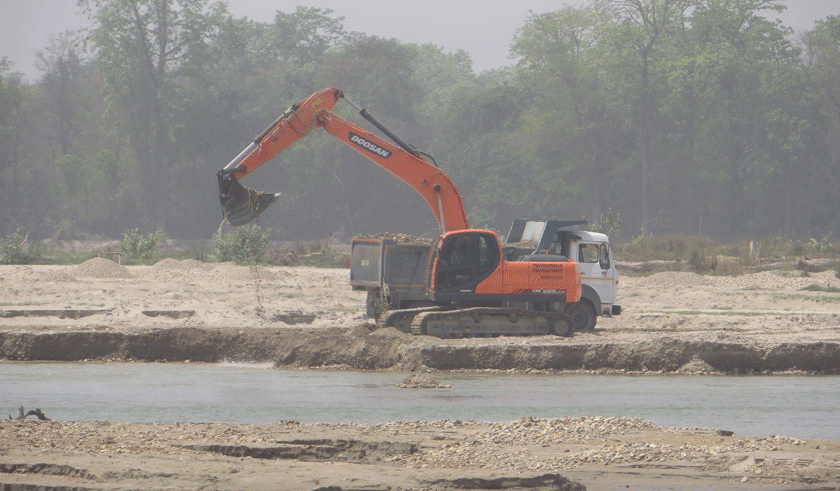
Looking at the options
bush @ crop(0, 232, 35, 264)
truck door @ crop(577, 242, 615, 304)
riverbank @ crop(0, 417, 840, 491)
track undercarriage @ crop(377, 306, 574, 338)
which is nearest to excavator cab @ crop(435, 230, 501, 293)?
track undercarriage @ crop(377, 306, 574, 338)

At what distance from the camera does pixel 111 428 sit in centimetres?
995

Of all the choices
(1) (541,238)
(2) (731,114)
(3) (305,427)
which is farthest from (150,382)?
(2) (731,114)

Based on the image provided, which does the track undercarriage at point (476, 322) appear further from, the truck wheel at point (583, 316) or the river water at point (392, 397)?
the river water at point (392, 397)

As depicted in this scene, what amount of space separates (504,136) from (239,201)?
172 feet

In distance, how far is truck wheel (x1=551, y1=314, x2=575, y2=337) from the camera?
19.0 metres

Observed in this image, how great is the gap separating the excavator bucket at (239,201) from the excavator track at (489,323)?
3564mm

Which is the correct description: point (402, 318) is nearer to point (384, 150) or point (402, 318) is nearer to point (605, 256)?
point (384, 150)

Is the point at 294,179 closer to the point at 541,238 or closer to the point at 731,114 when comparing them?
the point at 731,114

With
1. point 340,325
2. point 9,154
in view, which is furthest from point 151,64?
point 340,325

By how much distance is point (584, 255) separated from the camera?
21359mm

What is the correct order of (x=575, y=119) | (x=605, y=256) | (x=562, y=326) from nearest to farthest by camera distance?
(x=562, y=326), (x=605, y=256), (x=575, y=119)

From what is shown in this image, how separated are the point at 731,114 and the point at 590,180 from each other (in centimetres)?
1000

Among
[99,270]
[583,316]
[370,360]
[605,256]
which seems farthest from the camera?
[99,270]

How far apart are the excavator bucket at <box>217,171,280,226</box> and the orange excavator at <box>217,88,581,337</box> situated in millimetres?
19
